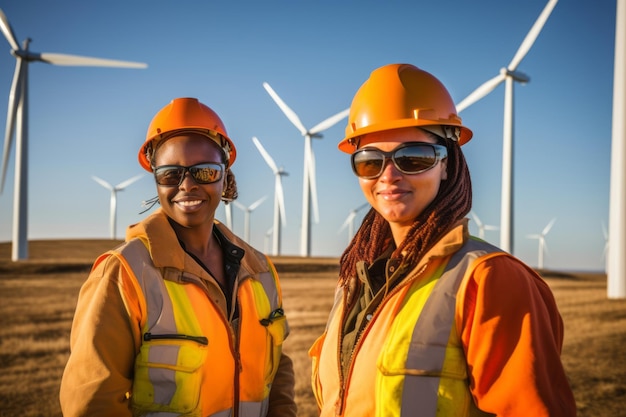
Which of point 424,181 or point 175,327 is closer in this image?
point 424,181

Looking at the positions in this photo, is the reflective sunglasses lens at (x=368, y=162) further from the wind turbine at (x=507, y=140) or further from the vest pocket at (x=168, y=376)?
the wind turbine at (x=507, y=140)

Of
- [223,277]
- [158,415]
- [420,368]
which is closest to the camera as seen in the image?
[420,368]

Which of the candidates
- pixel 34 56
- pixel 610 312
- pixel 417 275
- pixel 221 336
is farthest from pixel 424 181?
pixel 34 56

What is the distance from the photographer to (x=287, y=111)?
135 feet

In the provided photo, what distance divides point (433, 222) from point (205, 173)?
1.81 m

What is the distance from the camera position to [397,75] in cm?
316

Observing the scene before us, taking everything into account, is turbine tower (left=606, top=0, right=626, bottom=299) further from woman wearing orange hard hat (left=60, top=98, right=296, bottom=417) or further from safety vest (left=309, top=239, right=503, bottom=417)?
safety vest (left=309, top=239, right=503, bottom=417)

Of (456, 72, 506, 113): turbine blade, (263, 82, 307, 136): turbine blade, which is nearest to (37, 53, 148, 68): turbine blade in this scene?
(263, 82, 307, 136): turbine blade

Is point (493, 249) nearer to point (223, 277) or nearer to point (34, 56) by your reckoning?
point (223, 277)

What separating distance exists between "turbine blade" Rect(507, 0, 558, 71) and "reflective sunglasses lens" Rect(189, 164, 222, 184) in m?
28.2

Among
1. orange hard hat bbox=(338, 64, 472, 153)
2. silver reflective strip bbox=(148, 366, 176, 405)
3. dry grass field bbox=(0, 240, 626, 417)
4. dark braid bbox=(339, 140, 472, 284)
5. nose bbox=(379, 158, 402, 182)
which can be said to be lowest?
dry grass field bbox=(0, 240, 626, 417)

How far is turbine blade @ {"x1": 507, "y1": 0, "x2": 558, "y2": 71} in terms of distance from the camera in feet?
89.1

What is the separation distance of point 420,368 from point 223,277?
1901mm

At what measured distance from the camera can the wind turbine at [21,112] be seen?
112ft
